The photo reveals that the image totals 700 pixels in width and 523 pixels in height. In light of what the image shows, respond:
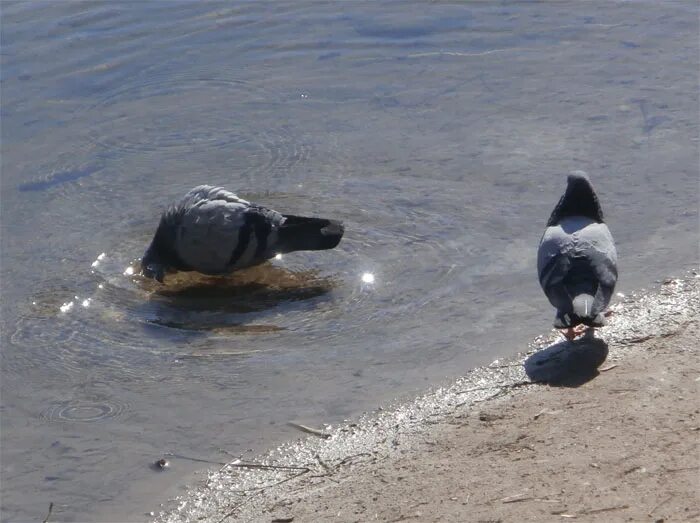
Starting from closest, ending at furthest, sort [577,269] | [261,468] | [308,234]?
[261,468]
[577,269]
[308,234]

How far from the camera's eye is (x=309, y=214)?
26.0ft

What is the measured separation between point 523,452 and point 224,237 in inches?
134

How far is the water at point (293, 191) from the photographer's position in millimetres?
5652

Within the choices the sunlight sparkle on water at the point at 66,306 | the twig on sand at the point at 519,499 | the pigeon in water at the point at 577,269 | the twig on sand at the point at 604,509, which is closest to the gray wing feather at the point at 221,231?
the sunlight sparkle on water at the point at 66,306

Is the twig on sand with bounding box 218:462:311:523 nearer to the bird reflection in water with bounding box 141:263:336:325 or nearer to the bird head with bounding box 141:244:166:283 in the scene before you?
the bird reflection in water with bounding box 141:263:336:325

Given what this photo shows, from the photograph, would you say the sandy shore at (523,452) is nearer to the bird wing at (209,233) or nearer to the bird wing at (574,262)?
the bird wing at (574,262)

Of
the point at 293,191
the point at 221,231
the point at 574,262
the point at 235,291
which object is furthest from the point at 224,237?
the point at 574,262

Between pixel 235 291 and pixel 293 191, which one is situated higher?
pixel 293 191

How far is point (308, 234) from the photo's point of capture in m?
7.20

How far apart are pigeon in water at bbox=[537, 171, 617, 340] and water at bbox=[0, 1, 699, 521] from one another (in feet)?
1.31

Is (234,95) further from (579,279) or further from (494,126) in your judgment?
(579,279)

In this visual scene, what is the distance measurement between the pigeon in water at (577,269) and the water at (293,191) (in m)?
0.40

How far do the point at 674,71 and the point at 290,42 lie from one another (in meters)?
3.87

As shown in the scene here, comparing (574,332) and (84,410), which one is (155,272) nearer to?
(84,410)
